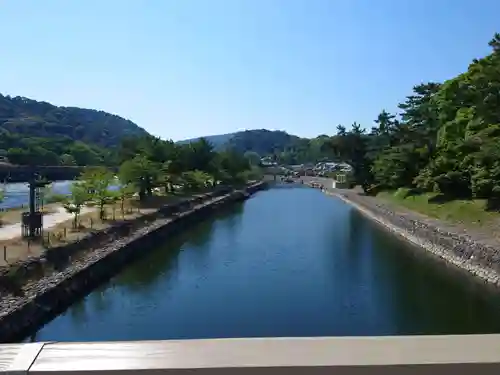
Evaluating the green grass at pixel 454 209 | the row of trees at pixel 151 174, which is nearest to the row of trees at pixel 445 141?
the green grass at pixel 454 209

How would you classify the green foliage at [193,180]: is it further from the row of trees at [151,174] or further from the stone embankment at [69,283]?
the stone embankment at [69,283]

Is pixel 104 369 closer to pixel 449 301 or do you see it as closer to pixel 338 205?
pixel 449 301

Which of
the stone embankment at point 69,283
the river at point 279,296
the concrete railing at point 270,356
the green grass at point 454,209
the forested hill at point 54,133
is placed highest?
the forested hill at point 54,133

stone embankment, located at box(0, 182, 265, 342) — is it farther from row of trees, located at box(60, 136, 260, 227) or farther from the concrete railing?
the concrete railing

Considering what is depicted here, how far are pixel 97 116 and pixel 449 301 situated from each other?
16779cm

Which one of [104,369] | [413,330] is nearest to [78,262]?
[413,330]

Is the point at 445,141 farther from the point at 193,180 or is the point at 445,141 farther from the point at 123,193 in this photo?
the point at 193,180

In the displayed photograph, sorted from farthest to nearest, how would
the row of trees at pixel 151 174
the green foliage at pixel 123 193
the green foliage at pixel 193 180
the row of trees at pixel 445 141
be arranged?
the green foliage at pixel 193 180, the green foliage at pixel 123 193, the row of trees at pixel 151 174, the row of trees at pixel 445 141

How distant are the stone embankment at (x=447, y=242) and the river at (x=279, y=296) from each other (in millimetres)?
592

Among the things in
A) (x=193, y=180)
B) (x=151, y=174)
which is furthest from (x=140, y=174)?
(x=193, y=180)

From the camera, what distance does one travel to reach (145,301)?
13.9 metres

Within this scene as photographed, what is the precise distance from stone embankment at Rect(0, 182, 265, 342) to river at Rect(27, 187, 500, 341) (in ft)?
1.19

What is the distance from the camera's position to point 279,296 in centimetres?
1382

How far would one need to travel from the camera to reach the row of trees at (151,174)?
20.9 m
